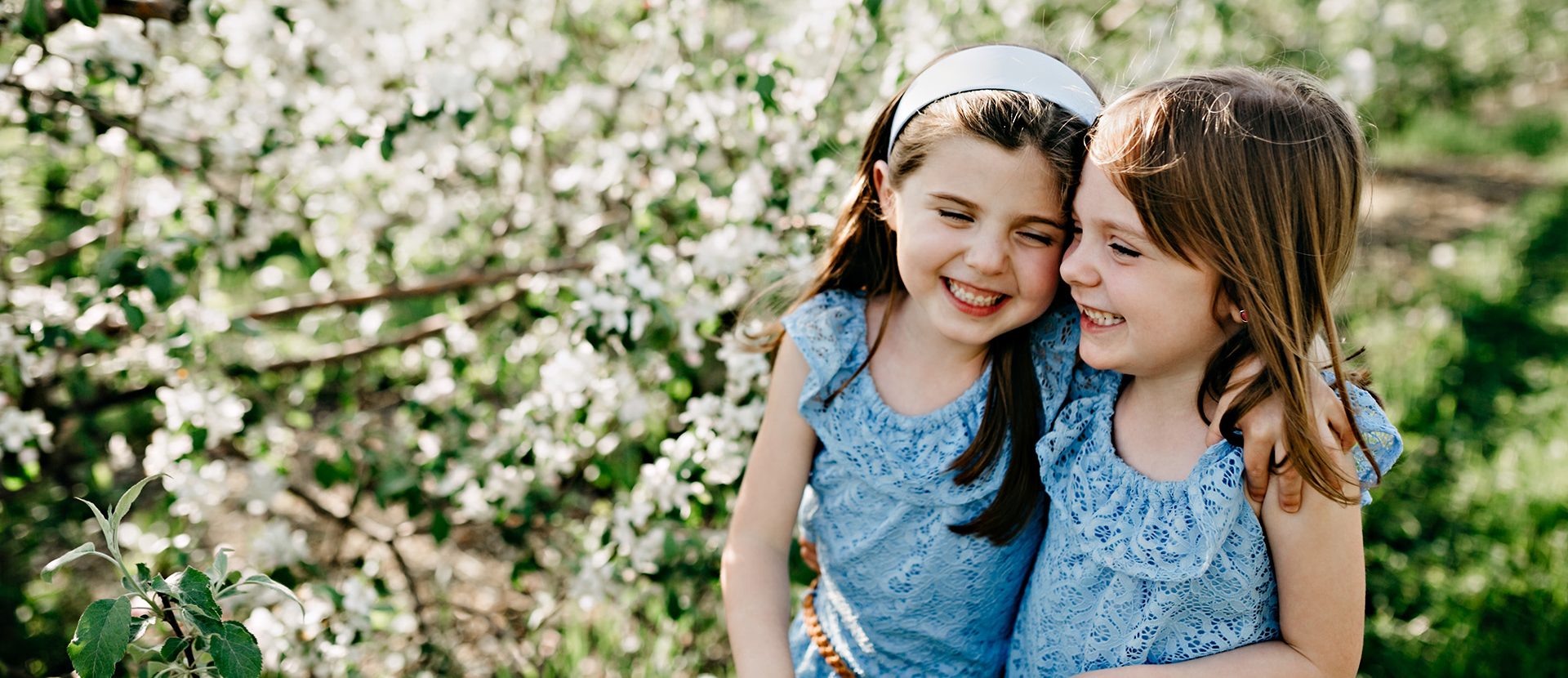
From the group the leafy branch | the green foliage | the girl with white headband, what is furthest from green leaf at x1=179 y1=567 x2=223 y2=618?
the green foliage

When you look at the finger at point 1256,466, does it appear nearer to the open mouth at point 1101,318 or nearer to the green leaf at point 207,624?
the open mouth at point 1101,318

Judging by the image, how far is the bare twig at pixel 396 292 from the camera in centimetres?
244

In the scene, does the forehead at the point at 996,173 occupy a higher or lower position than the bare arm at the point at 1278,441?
higher

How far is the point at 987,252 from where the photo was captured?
4.41ft

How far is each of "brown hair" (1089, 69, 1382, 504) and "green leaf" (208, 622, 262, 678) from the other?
1113mm

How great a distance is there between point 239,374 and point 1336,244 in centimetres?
199

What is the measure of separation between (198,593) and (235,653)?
0.08 metres

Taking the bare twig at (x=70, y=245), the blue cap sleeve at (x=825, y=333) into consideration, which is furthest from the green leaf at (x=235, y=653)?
the bare twig at (x=70, y=245)

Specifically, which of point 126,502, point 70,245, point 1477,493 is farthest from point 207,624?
point 1477,493

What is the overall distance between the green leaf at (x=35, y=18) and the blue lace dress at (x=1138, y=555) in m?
1.71

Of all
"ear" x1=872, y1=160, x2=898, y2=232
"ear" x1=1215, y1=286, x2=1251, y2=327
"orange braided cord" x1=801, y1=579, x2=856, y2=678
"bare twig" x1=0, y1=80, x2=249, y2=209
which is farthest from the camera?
"bare twig" x1=0, y1=80, x2=249, y2=209

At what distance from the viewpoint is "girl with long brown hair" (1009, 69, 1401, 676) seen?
3.97 ft

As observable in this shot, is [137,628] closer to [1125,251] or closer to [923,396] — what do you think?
[923,396]

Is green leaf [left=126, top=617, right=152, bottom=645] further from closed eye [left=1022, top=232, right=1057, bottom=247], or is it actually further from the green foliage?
the green foliage
